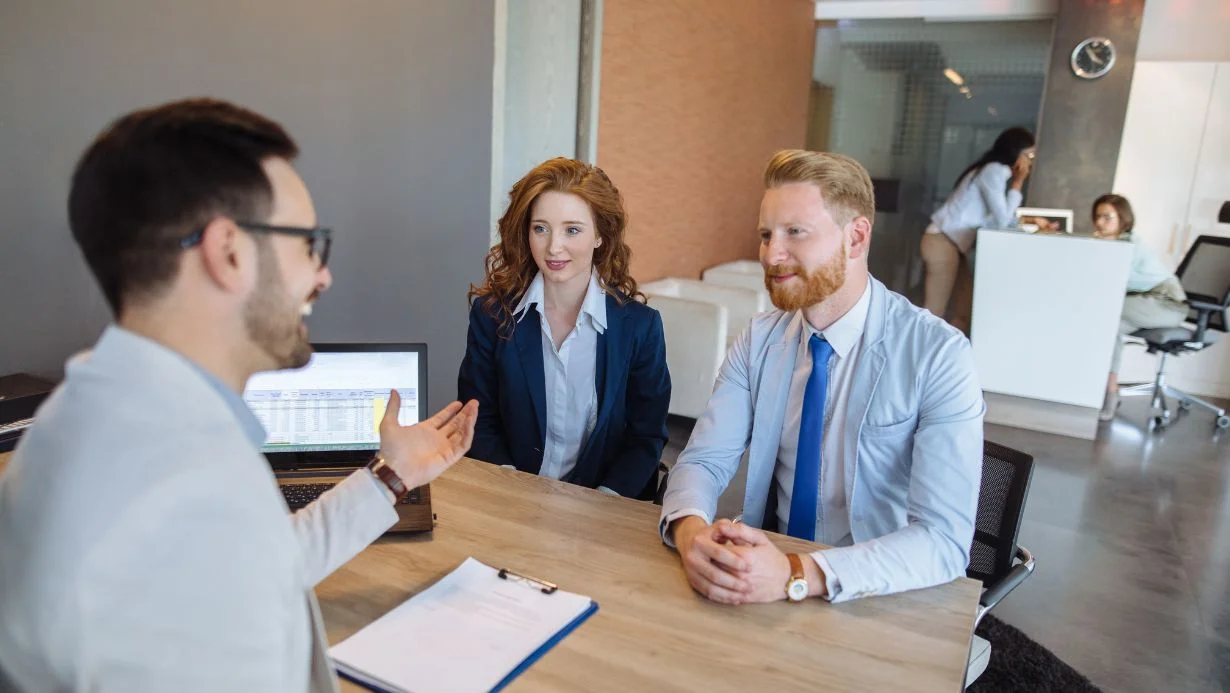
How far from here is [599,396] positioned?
2.31 m

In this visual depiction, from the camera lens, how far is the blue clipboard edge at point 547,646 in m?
1.15

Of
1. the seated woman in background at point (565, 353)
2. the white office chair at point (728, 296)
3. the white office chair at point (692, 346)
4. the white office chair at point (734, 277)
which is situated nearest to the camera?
the seated woman in background at point (565, 353)

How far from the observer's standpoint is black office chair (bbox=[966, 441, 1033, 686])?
177 centimetres

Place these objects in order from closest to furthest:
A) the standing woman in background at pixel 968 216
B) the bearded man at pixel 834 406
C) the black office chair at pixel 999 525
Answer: the bearded man at pixel 834 406 < the black office chair at pixel 999 525 < the standing woman in background at pixel 968 216

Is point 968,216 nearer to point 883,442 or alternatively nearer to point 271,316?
point 883,442

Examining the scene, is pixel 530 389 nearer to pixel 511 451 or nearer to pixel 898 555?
pixel 511 451

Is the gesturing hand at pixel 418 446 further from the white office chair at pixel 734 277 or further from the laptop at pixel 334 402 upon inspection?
the white office chair at pixel 734 277

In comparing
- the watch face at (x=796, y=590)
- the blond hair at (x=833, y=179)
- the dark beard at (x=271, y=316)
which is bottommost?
the watch face at (x=796, y=590)

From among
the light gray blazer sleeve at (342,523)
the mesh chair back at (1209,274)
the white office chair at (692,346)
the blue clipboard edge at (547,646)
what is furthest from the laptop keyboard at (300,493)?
the mesh chair back at (1209,274)

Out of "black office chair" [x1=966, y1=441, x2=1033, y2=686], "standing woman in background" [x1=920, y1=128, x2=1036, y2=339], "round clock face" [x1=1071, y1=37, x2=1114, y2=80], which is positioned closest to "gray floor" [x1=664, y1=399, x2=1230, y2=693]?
"black office chair" [x1=966, y1=441, x2=1033, y2=686]

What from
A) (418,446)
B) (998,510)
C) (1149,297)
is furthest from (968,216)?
(418,446)

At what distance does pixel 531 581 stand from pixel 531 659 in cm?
22

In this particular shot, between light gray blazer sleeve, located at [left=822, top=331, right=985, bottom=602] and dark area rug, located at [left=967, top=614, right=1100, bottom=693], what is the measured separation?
114cm

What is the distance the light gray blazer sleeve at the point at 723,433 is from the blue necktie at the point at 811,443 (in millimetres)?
152
